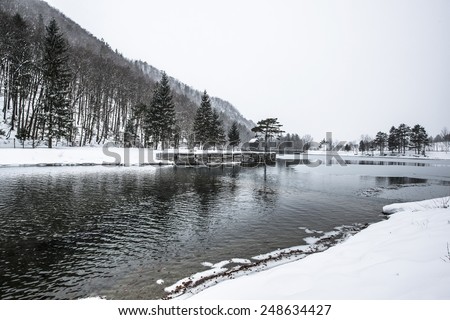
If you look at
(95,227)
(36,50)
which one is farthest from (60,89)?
(95,227)

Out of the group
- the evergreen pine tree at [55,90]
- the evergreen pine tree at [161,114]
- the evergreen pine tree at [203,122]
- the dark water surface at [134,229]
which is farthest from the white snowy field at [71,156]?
the evergreen pine tree at [203,122]

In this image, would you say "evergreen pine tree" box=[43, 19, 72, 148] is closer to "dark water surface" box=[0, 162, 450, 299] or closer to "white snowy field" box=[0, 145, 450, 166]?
"white snowy field" box=[0, 145, 450, 166]

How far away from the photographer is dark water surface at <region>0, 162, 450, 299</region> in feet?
22.8

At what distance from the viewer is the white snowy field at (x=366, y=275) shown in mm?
4395

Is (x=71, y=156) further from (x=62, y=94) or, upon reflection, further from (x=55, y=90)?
(x=55, y=90)

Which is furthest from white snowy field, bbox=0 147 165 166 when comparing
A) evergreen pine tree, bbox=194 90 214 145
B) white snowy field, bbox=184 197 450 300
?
white snowy field, bbox=184 197 450 300

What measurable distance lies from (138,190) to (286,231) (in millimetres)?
12939

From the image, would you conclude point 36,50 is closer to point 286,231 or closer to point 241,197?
point 241,197

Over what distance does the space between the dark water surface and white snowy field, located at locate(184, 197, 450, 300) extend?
245cm

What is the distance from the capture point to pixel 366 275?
514 centimetres

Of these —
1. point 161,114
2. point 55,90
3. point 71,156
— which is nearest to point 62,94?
point 55,90

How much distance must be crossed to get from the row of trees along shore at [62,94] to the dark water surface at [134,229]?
22631mm

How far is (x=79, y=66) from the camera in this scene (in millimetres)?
53656

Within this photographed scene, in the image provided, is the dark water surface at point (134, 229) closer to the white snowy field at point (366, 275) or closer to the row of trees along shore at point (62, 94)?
the white snowy field at point (366, 275)
